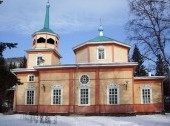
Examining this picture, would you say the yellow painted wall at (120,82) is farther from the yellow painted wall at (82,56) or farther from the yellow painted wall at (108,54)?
the yellow painted wall at (82,56)

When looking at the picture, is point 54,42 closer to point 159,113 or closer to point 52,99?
point 52,99

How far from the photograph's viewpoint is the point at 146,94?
103 feet

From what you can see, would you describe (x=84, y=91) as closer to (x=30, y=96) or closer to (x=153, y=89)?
(x=30, y=96)

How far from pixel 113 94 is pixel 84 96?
114 inches

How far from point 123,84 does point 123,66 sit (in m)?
1.76

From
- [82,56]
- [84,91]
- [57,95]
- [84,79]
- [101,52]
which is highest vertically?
[101,52]

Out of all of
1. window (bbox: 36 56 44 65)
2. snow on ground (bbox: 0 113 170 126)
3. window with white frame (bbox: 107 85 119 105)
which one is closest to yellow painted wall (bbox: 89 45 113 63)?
window with white frame (bbox: 107 85 119 105)

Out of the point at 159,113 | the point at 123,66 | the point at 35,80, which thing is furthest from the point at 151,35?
the point at 35,80

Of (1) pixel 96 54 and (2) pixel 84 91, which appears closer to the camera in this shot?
(2) pixel 84 91

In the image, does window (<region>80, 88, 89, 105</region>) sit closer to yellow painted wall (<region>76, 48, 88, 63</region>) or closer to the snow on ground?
yellow painted wall (<region>76, 48, 88, 63</region>)

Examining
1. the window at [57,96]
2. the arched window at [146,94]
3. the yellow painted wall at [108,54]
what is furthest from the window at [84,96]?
the arched window at [146,94]

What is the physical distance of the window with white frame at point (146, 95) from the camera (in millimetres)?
31219

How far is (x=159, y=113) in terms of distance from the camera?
30.8 meters

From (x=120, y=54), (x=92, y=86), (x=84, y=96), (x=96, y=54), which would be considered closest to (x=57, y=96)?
(x=84, y=96)
